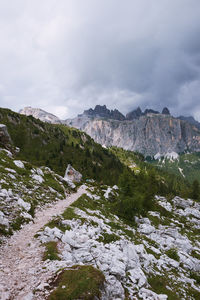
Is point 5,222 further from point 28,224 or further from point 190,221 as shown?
point 190,221

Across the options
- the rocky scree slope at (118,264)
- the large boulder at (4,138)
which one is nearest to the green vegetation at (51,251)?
the rocky scree slope at (118,264)

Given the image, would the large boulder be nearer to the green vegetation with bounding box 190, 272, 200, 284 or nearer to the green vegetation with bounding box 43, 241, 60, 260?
the green vegetation with bounding box 43, 241, 60, 260

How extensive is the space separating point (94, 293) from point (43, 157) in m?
115

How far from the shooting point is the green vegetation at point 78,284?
21.8ft

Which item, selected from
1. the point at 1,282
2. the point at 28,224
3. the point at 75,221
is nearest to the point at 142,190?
the point at 75,221

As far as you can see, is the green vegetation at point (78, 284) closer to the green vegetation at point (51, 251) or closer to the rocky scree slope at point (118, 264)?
the rocky scree slope at point (118, 264)

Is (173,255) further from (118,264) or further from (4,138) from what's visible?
(4,138)

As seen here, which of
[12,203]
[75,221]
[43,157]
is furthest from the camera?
[43,157]

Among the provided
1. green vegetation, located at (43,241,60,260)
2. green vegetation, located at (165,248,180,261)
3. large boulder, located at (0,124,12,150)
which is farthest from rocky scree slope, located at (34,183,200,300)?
large boulder, located at (0,124,12,150)

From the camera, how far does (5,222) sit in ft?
43.1

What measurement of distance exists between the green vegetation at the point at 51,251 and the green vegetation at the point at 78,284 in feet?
7.31

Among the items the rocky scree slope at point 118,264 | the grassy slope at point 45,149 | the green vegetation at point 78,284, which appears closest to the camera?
the green vegetation at point 78,284

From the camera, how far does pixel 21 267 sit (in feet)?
30.1

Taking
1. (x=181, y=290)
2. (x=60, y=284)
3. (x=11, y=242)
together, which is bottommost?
(x=181, y=290)
